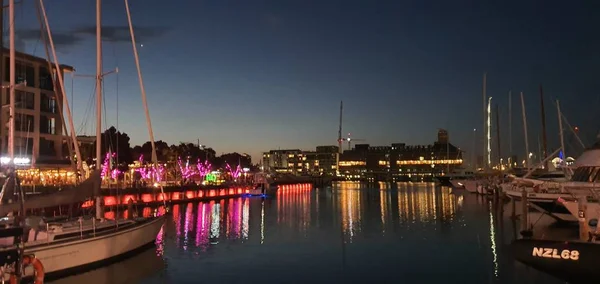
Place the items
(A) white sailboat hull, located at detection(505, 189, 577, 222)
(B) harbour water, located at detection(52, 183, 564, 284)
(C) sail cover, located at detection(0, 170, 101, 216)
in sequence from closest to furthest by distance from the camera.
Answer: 1. (C) sail cover, located at detection(0, 170, 101, 216)
2. (B) harbour water, located at detection(52, 183, 564, 284)
3. (A) white sailboat hull, located at detection(505, 189, 577, 222)

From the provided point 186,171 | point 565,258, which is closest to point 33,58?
point 186,171

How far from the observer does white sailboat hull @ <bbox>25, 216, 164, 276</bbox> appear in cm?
2383

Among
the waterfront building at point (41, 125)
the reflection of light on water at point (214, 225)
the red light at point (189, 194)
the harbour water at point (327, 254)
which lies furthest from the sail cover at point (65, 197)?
the red light at point (189, 194)

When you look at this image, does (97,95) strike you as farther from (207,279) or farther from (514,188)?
(514,188)

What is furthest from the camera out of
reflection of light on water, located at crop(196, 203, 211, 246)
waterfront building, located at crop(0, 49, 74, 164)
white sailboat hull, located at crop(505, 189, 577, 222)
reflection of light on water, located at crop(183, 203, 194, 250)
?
waterfront building, located at crop(0, 49, 74, 164)

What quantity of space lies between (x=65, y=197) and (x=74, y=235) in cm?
261

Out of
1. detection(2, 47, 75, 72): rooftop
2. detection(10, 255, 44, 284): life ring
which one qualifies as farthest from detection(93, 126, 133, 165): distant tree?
detection(10, 255, 44, 284): life ring

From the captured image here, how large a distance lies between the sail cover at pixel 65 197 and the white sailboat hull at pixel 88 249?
6.97 feet

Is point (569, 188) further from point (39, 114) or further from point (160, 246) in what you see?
point (39, 114)

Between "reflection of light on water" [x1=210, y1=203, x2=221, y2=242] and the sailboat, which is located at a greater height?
the sailboat

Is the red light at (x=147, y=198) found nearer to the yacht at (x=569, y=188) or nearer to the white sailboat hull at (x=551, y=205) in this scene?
the yacht at (x=569, y=188)

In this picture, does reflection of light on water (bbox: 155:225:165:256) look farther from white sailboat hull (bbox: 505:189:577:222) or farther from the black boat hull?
white sailboat hull (bbox: 505:189:577:222)

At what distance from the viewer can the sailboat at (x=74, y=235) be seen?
77.0 ft

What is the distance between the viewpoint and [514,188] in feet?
201
